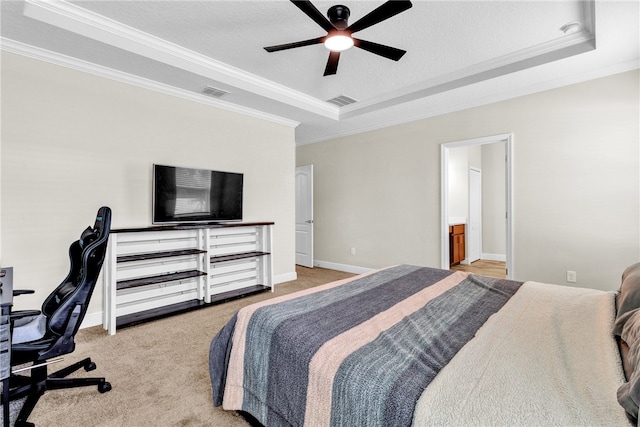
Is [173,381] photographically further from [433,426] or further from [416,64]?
[416,64]

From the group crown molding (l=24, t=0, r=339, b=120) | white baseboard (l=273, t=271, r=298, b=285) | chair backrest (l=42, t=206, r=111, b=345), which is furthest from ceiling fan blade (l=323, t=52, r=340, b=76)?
white baseboard (l=273, t=271, r=298, b=285)

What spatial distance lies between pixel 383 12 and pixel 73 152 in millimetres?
3092

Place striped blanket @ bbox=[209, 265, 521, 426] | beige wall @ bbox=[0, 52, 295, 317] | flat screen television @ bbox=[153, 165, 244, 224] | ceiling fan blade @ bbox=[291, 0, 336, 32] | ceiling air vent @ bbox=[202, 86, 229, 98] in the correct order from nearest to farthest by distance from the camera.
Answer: striped blanket @ bbox=[209, 265, 521, 426]
ceiling fan blade @ bbox=[291, 0, 336, 32]
beige wall @ bbox=[0, 52, 295, 317]
flat screen television @ bbox=[153, 165, 244, 224]
ceiling air vent @ bbox=[202, 86, 229, 98]

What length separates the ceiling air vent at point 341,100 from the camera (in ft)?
14.2

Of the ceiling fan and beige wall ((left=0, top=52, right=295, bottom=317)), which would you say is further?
beige wall ((left=0, top=52, right=295, bottom=317))

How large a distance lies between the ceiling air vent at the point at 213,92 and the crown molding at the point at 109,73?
0.12 meters

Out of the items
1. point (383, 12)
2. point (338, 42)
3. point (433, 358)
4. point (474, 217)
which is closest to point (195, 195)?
point (338, 42)

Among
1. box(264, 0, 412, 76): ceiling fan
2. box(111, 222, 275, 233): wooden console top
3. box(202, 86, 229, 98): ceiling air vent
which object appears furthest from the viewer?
box(202, 86, 229, 98): ceiling air vent

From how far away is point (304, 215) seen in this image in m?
6.10

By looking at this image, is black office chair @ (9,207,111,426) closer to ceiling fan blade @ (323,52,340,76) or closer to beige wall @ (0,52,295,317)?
beige wall @ (0,52,295,317)

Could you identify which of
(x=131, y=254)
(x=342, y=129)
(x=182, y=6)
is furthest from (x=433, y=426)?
(x=342, y=129)

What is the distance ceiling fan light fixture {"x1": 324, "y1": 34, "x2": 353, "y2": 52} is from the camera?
2.34m

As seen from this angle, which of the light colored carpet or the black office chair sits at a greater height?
the black office chair

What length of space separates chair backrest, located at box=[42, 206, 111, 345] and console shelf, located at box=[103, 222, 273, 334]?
3.22 feet
